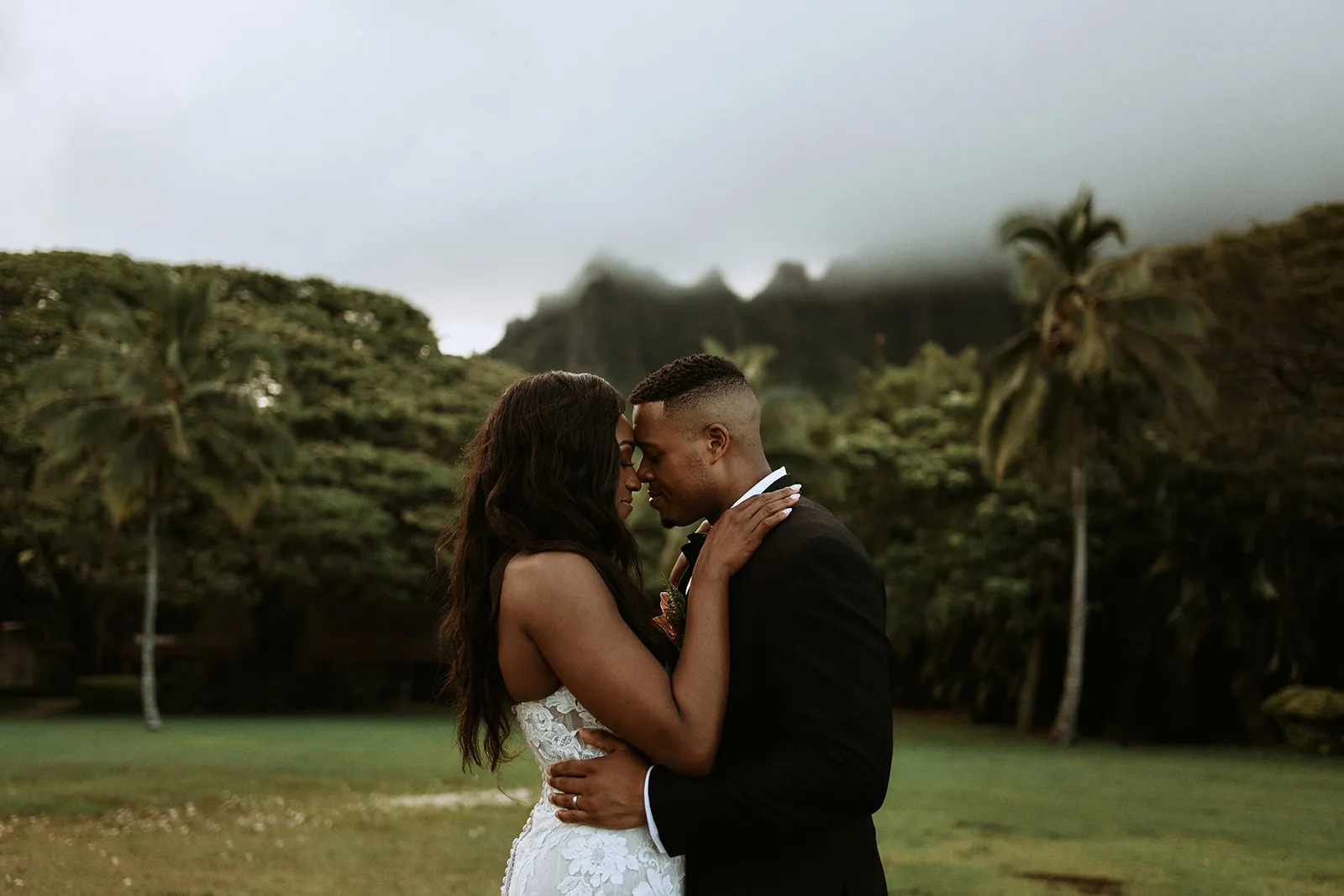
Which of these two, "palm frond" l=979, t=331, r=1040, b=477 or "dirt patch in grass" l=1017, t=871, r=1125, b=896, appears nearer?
"dirt patch in grass" l=1017, t=871, r=1125, b=896

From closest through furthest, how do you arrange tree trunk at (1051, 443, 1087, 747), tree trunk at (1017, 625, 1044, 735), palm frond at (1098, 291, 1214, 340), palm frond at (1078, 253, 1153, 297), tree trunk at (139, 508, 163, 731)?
palm frond at (1098, 291, 1214, 340) → palm frond at (1078, 253, 1153, 297) → tree trunk at (1051, 443, 1087, 747) → tree trunk at (139, 508, 163, 731) → tree trunk at (1017, 625, 1044, 735)

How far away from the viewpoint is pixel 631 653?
287 cm

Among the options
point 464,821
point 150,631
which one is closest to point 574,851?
point 464,821

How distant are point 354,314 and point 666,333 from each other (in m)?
45.0

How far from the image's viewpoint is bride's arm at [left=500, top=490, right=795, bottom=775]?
112 inches

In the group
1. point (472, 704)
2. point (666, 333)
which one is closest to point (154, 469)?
point (472, 704)

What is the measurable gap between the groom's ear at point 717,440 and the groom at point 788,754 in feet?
0.44

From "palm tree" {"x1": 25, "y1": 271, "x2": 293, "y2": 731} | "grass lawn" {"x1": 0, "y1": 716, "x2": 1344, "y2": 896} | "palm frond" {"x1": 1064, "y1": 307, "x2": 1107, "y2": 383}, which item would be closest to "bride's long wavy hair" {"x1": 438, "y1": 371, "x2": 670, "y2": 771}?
"grass lawn" {"x1": 0, "y1": 716, "x2": 1344, "y2": 896}

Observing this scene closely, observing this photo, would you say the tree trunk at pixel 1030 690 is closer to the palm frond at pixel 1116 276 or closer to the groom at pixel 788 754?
the palm frond at pixel 1116 276

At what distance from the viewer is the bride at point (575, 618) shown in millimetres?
2871

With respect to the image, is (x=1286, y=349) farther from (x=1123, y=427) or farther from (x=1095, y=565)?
(x=1095, y=565)

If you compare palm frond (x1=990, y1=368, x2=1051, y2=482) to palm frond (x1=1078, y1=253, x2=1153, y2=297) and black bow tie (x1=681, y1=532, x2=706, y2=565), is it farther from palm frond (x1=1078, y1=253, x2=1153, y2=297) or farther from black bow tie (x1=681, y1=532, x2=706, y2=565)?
black bow tie (x1=681, y1=532, x2=706, y2=565)

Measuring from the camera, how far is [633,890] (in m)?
2.97

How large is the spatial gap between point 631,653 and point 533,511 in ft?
1.43
